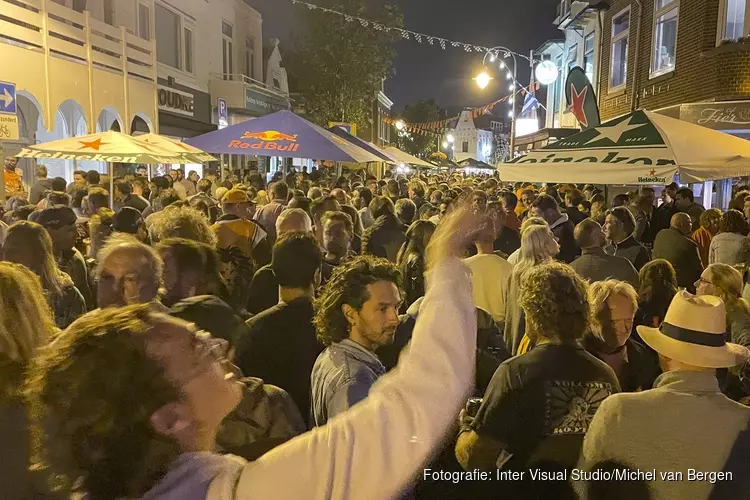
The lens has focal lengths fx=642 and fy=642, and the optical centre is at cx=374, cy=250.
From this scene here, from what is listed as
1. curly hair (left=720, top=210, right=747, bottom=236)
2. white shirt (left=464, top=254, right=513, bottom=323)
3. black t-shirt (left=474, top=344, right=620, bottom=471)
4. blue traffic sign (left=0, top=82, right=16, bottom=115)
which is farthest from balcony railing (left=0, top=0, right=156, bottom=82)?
black t-shirt (left=474, top=344, right=620, bottom=471)

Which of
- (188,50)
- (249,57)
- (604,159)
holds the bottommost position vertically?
(604,159)

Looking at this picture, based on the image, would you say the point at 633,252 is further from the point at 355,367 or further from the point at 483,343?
the point at 355,367

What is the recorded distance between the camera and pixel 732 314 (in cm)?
444

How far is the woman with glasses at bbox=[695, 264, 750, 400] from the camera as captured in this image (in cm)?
404

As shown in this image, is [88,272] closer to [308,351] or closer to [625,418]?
[308,351]

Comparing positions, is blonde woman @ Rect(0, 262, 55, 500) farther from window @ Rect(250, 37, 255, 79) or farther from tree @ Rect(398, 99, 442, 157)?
tree @ Rect(398, 99, 442, 157)

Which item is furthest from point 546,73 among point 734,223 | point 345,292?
point 345,292

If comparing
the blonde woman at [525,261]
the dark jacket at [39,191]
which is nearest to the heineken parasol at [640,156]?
the blonde woman at [525,261]

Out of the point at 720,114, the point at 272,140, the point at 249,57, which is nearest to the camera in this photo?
the point at 272,140

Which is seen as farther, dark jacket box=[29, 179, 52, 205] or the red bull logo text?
dark jacket box=[29, 179, 52, 205]

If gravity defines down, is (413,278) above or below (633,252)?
below

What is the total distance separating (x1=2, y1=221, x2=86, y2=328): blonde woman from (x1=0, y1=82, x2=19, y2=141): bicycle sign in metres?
6.23

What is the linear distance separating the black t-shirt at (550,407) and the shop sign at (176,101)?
2090 cm

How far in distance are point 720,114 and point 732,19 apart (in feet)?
6.56
